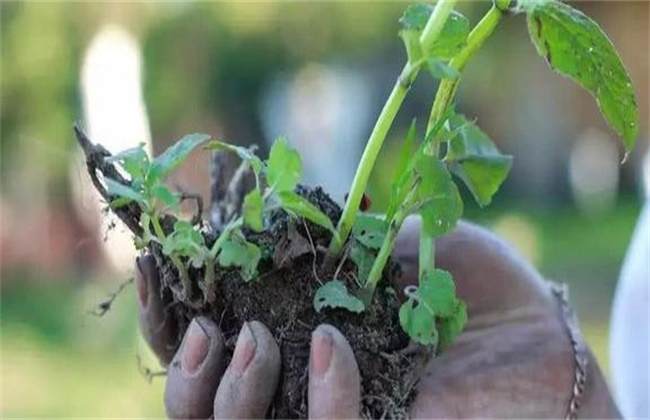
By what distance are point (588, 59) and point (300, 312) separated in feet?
0.78

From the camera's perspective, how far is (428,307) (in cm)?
63

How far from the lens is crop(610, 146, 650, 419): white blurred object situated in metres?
1.02

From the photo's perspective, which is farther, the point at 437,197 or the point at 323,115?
the point at 323,115

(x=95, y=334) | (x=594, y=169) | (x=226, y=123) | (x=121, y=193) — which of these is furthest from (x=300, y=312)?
(x=594, y=169)

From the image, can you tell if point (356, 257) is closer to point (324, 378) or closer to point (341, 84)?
point (324, 378)

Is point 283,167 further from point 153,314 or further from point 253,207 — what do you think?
point 153,314

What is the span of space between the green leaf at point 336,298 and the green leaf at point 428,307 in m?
0.03

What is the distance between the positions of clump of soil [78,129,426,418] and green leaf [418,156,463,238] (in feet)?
0.20

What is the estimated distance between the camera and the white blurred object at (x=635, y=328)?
102 centimetres

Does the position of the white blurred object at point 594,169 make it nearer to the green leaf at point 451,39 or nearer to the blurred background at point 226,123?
the blurred background at point 226,123

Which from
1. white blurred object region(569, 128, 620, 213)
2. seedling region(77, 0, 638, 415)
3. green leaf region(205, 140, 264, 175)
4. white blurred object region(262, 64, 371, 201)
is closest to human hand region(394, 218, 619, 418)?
seedling region(77, 0, 638, 415)

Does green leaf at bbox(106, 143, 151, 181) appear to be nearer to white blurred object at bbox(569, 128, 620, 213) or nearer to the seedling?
the seedling

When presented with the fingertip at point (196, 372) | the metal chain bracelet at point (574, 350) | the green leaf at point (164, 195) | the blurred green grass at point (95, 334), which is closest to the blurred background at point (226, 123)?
the blurred green grass at point (95, 334)

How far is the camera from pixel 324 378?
633 mm
